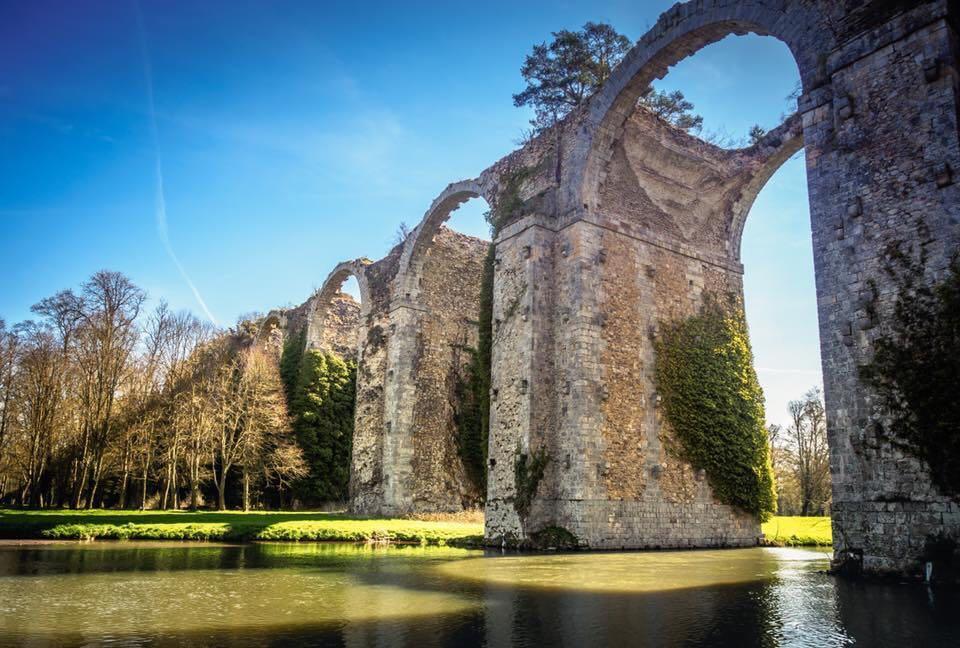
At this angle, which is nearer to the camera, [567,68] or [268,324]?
[567,68]

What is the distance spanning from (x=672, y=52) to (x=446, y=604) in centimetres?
1253

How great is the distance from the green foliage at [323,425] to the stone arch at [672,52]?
59.0 ft

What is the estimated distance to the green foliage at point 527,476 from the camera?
46.5 ft

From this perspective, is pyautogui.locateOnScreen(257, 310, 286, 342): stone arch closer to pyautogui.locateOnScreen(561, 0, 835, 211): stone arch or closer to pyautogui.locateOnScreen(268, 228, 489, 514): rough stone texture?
pyautogui.locateOnScreen(268, 228, 489, 514): rough stone texture

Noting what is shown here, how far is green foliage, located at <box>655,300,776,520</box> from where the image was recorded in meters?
15.9

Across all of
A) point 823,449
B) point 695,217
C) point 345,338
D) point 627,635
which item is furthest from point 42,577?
point 823,449

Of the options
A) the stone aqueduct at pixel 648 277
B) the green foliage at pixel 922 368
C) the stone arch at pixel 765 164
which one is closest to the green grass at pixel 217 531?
the stone aqueduct at pixel 648 277

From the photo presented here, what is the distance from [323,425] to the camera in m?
30.2

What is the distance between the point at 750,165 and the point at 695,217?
1.98 m

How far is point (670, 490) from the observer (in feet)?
50.3

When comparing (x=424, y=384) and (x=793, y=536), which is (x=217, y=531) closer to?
(x=424, y=384)

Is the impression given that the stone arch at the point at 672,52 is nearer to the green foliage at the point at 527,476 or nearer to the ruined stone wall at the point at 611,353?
the ruined stone wall at the point at 611,353

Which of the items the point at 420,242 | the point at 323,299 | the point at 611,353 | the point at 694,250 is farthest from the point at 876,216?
the point at 323,299

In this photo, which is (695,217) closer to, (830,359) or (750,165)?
(750,165)
